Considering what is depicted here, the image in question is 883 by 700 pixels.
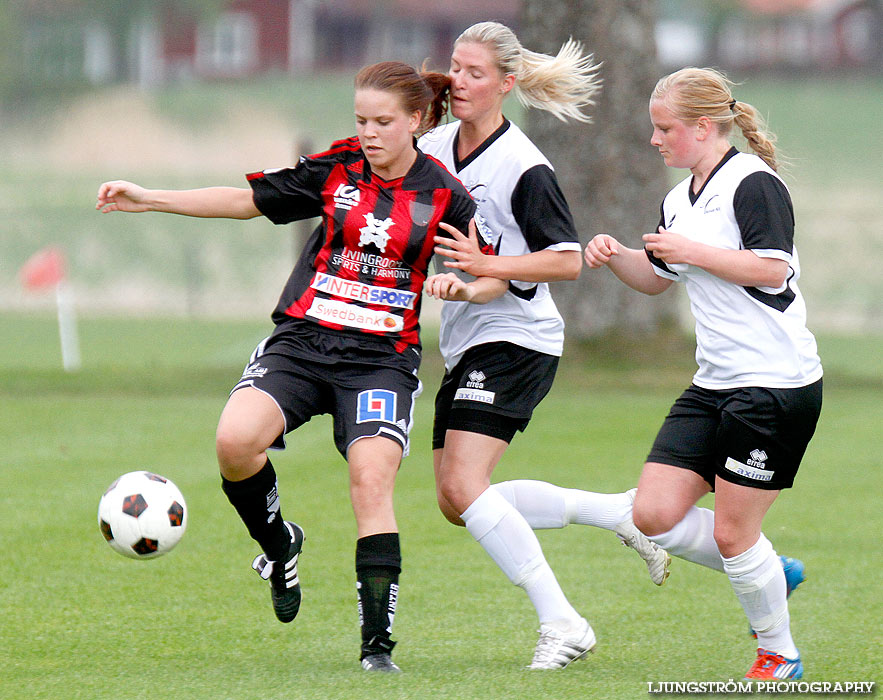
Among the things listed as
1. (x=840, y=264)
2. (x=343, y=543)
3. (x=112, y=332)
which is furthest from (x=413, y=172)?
(x=840, y=264)

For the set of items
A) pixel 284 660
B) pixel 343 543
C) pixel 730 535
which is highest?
pixel 730 535

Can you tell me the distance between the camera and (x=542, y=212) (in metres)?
4.83

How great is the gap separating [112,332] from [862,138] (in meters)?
25.1

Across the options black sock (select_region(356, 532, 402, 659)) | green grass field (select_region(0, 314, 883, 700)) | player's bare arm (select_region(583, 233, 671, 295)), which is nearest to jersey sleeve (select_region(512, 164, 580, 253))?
player's bare arm (select_region(583, 233, 671, 295))

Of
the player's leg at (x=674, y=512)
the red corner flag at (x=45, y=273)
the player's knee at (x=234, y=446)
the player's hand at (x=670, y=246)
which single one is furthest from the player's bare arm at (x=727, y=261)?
the red corner flag at (x=45, y=273)

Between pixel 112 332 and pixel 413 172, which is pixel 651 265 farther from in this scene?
pixel 112 332

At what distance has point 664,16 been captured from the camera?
6619cm

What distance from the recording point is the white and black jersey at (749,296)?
4332 millimetres

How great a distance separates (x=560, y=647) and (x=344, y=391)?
1.13m

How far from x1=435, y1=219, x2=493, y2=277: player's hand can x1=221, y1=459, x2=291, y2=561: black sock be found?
96 centimetres

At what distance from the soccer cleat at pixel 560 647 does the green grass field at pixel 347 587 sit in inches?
2.8

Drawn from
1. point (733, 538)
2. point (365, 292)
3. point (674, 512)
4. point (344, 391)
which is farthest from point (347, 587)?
point (733, 538)

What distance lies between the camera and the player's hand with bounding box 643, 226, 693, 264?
4.36 metres

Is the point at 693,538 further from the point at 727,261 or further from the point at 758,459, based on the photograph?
the point at 727,261
